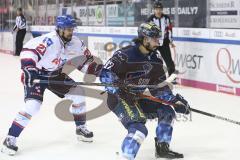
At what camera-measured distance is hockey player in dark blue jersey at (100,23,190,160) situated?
11.1ft

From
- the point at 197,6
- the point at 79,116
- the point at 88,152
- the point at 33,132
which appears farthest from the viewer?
the point at 197,6

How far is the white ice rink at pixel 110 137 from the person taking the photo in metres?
4.04

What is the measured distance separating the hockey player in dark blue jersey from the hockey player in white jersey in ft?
2.21

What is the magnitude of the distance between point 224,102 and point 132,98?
3.07 m

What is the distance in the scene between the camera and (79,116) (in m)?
4.56

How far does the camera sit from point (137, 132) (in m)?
3.34

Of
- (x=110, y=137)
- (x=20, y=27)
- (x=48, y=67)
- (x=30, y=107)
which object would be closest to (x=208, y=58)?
(x=110, y=137)

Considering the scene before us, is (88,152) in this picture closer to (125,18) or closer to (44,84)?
(44,84)

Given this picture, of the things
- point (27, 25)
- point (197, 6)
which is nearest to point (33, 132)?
point (197, 6)

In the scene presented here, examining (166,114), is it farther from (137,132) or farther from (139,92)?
(137,132)

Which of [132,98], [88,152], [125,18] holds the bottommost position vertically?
[88,152]

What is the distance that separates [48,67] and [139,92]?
3.15 ft

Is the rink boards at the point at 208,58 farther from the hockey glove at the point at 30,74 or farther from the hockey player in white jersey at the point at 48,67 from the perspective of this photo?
the hockey glove at the point at 30,74

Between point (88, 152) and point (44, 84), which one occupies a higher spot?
point (44, 84)
